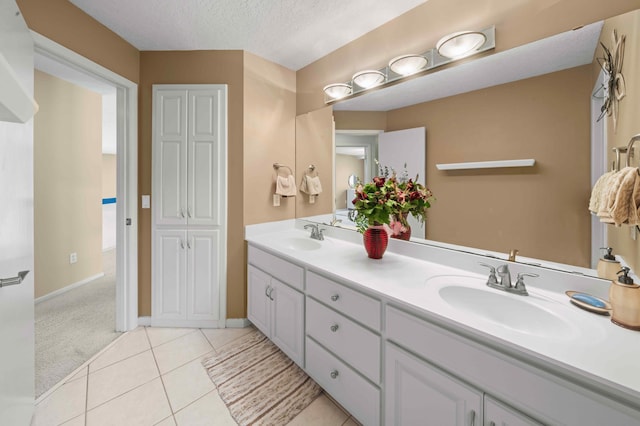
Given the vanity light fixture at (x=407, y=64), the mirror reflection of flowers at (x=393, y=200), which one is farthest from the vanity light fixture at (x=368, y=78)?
the mirror reflection of flowers at (x=393, y=200)

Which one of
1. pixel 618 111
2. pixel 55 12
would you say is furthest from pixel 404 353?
pixel 55 12

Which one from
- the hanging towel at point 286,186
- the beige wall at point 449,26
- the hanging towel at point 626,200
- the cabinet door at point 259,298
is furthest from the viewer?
the hanging towel at point 286,186

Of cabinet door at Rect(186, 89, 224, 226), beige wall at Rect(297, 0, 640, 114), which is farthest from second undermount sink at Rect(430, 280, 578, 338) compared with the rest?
cabinet door at Rect(186, 89, 224, 226)

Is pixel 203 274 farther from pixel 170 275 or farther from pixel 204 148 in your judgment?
pixel 204 148

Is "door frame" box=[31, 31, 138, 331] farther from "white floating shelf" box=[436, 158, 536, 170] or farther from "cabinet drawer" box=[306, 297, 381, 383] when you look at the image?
"white floating shelf" box=[436, 158, 536, 170]

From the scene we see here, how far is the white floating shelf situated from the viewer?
1185mm

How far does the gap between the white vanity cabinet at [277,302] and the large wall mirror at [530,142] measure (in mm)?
907

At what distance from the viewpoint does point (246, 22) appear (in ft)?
5.93

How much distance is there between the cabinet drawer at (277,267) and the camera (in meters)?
1.61

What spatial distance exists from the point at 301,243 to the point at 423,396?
1.40 m

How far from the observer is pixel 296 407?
146 centimetres

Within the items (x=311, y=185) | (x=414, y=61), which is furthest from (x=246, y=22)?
(x=311, y=185)

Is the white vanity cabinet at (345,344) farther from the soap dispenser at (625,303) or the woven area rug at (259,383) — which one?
the soap dispenser at (625,303)

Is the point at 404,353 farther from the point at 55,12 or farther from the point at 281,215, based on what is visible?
the point at 55,12
